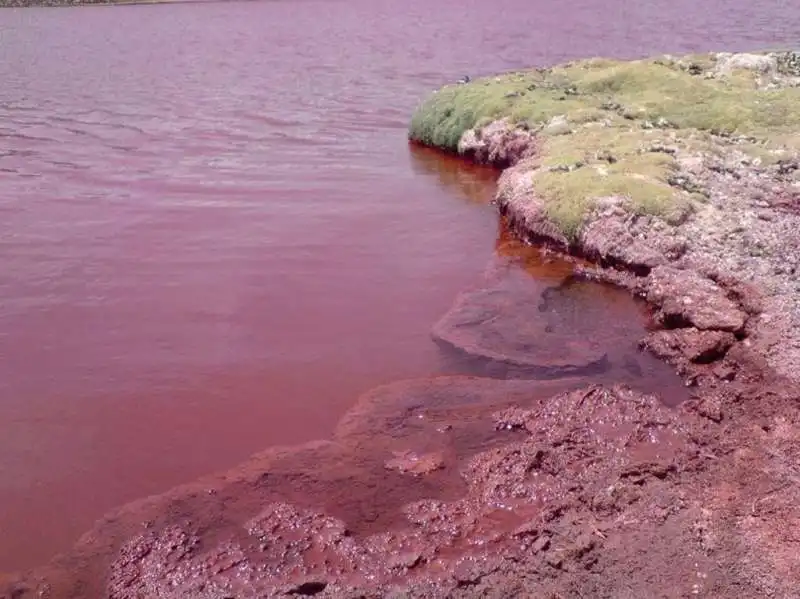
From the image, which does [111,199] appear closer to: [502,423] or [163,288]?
[163,288]

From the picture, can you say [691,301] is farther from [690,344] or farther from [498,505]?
[498,505]

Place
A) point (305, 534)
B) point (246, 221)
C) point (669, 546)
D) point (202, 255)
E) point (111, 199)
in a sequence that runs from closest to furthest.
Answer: point (669, 546) < point (305, 534) < point (202, 255) < point (246, 221) < point (111, 199)

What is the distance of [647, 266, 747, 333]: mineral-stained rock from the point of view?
8.38 meters

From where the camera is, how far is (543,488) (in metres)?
6.36

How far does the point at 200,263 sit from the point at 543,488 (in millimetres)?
6577

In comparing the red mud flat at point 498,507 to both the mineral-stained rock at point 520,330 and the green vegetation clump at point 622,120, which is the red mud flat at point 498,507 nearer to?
the mineral-stained rock at point 520,330

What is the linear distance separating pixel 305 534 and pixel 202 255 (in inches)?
249

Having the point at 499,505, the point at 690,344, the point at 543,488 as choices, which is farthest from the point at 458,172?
the point at 499,505

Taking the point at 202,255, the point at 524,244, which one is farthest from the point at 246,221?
the point at 524,244

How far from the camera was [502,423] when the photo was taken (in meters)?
7.32

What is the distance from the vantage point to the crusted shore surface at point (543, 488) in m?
5.46

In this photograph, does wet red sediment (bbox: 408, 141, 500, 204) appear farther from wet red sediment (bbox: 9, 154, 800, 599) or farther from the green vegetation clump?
wet red sediment (bbox: 9, 154, 800, 599)

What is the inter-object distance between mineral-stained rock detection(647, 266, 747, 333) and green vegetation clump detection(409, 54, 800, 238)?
1.40 metres

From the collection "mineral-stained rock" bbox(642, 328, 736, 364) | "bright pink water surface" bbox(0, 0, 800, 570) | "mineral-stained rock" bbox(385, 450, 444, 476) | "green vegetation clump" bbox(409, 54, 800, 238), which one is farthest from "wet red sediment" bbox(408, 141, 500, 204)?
"mineral-stained rock" bbox(385, 450, 444, 476)
